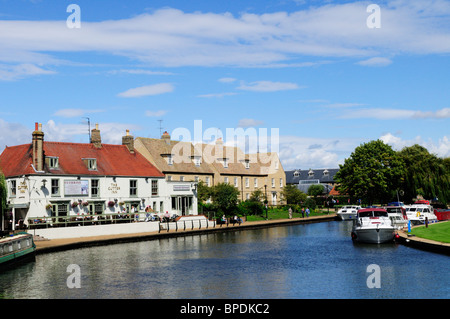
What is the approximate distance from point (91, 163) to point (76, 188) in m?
4.44

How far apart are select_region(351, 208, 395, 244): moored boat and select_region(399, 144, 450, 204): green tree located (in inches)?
1760

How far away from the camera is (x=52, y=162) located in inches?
2157

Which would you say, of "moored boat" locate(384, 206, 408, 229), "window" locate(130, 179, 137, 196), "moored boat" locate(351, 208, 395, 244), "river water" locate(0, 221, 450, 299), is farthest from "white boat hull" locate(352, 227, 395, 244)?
"window" locate(130, 179, 137, 196)

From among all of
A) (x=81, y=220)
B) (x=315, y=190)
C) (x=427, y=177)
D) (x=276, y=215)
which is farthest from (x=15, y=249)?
(x=315, y=190)

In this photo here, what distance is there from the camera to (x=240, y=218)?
67125 millimetres

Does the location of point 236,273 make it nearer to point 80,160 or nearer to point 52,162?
point 52,162

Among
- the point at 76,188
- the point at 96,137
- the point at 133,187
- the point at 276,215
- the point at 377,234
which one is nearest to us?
the point at 377,234

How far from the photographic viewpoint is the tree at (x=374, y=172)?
286 feet

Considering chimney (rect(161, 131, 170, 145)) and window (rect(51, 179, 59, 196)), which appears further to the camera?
chimney (rect(161, 131, 170, 145))

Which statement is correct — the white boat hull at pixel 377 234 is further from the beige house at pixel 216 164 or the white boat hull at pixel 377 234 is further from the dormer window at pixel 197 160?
the dormer window at pixel 197 160

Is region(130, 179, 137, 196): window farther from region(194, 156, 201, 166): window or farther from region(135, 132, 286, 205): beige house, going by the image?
region(194, 156, 201, 166): window

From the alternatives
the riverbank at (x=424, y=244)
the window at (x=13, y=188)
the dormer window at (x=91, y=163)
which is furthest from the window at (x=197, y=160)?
the riverbank at (x=424, y=244)

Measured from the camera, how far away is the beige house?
7281 centimetres
